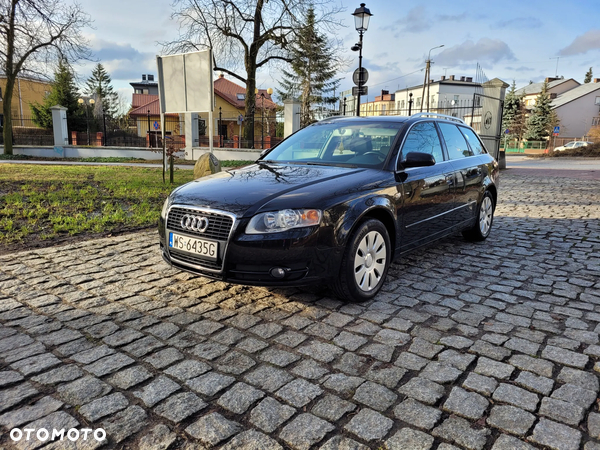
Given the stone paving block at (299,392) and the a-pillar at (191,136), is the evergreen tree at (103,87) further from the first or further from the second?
the stone paving block at (299,392)

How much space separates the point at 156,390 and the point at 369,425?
118 cm

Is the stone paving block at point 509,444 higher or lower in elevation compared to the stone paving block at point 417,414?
lower

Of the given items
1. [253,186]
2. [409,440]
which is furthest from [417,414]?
[253,186]

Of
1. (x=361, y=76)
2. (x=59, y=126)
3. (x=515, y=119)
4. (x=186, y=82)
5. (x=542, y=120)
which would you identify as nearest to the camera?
(x=186, y=82)

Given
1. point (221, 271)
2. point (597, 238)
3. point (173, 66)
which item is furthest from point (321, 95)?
point (221, 271)

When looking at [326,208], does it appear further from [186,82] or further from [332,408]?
[186,82]

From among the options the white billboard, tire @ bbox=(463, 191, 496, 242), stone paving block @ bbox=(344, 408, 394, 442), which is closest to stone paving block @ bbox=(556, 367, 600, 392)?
stone paving block @ bbox=(344, 408, 394, 442)

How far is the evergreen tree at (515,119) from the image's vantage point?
56.6 m

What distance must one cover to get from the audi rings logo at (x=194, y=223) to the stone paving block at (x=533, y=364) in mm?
2374

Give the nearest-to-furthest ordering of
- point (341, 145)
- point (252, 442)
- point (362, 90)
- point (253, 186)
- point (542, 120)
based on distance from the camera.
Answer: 1. point (252, 442)
2. point (253, 186)
3. point (341, 145)
4. point (362, 90)
5. point (542, 120)

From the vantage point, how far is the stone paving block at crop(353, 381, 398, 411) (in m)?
2.39

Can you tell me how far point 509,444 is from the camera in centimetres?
210

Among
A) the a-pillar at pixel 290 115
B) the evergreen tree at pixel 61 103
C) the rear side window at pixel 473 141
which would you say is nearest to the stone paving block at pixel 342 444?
the rear side window at pixel 473 141

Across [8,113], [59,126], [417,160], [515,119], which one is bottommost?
[417,160]
